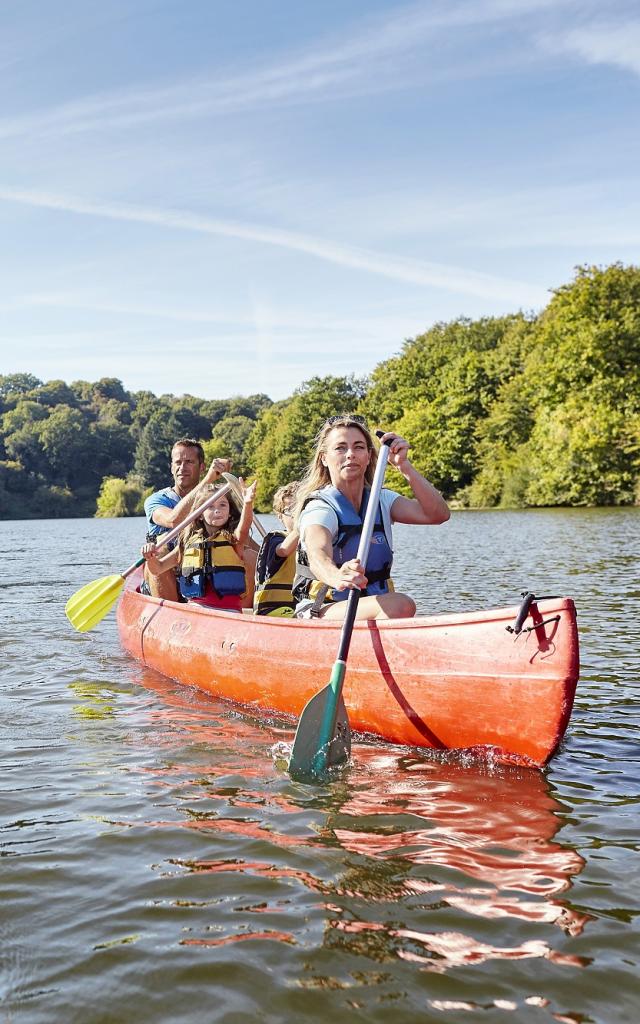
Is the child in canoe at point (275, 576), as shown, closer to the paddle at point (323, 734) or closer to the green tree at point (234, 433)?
the paddle at point (323, 734)

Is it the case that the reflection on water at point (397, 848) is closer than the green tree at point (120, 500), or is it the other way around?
the reflection on water at point (397, 848)

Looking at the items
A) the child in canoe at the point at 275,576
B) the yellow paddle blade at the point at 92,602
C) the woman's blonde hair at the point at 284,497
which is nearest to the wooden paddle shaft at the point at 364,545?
the child in canoe at the point at 275,576

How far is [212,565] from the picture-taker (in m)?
7.15

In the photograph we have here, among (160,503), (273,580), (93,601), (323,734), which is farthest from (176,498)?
(323,734)

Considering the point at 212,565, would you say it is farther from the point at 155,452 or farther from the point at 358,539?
the point at 155,452

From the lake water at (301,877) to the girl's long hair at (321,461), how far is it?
138 cm

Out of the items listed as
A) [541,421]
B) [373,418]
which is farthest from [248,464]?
[541,421]

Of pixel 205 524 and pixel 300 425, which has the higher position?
pixel 300 425

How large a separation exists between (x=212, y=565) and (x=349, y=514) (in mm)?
2485

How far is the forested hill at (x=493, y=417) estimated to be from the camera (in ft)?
121

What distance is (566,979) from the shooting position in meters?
2.37

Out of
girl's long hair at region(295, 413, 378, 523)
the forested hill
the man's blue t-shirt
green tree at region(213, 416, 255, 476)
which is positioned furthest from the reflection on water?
green tree at region(213, 416, 255, 476)

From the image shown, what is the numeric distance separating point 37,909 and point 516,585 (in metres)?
9.21

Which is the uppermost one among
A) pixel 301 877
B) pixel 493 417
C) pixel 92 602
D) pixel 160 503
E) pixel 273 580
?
pixel 493 417
